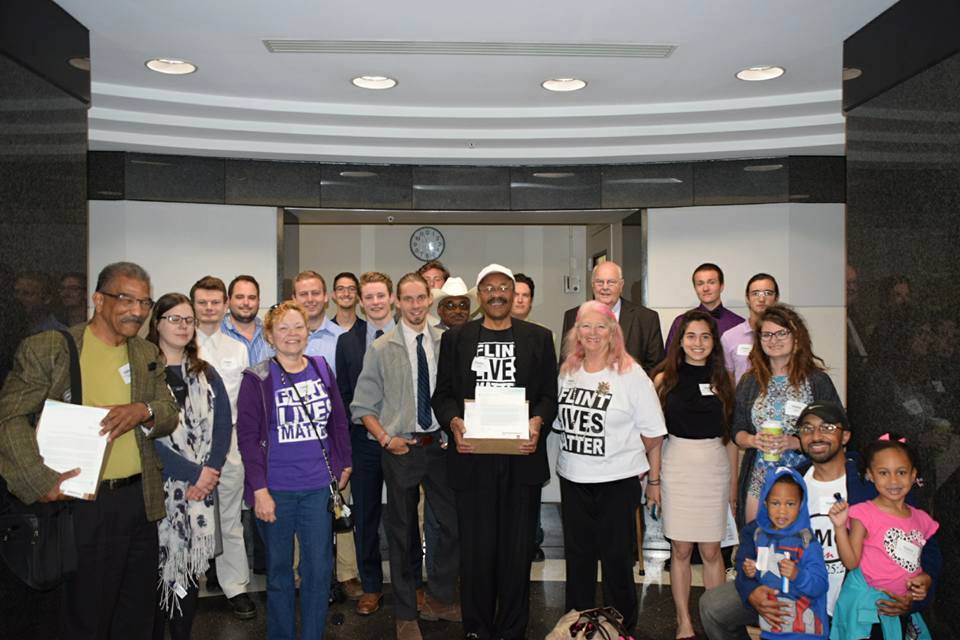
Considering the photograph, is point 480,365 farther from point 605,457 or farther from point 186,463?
point 186,463

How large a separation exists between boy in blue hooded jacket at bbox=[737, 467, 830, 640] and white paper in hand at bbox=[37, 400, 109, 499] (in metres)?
2.65

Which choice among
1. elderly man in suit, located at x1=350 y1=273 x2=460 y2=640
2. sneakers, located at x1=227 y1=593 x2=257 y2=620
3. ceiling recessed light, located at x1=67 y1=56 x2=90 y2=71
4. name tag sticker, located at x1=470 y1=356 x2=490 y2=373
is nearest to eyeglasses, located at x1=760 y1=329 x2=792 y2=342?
name tag sticker, located at x1=470 y1=356 x2=490 y2=373

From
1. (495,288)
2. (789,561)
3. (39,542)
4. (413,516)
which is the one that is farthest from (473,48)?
(39,542)

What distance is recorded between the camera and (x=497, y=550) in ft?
13.6

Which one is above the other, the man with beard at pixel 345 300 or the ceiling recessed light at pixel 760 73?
the ceiling recessed light at pixel 760 73

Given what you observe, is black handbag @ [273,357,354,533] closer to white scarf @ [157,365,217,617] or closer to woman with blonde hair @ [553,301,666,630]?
white scarf @ [157,365,217,617]

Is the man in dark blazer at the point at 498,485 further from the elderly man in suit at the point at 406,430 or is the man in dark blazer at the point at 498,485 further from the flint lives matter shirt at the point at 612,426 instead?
the elderly man in suit at the point at 406,430

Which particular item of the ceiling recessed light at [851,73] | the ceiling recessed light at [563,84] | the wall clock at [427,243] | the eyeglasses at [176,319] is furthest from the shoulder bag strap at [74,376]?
the wall clock at [427,243]

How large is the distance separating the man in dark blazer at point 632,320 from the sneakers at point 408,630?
2071 mm

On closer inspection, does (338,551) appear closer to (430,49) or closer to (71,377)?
(71,377)

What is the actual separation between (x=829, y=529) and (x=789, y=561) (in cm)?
26

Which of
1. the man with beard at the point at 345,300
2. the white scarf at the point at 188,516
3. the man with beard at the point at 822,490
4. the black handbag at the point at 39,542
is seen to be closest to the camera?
the black handbag at the point at 39,542

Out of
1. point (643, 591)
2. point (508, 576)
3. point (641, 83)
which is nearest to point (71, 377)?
point (508, 576)

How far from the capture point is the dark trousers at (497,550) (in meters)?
4.11
